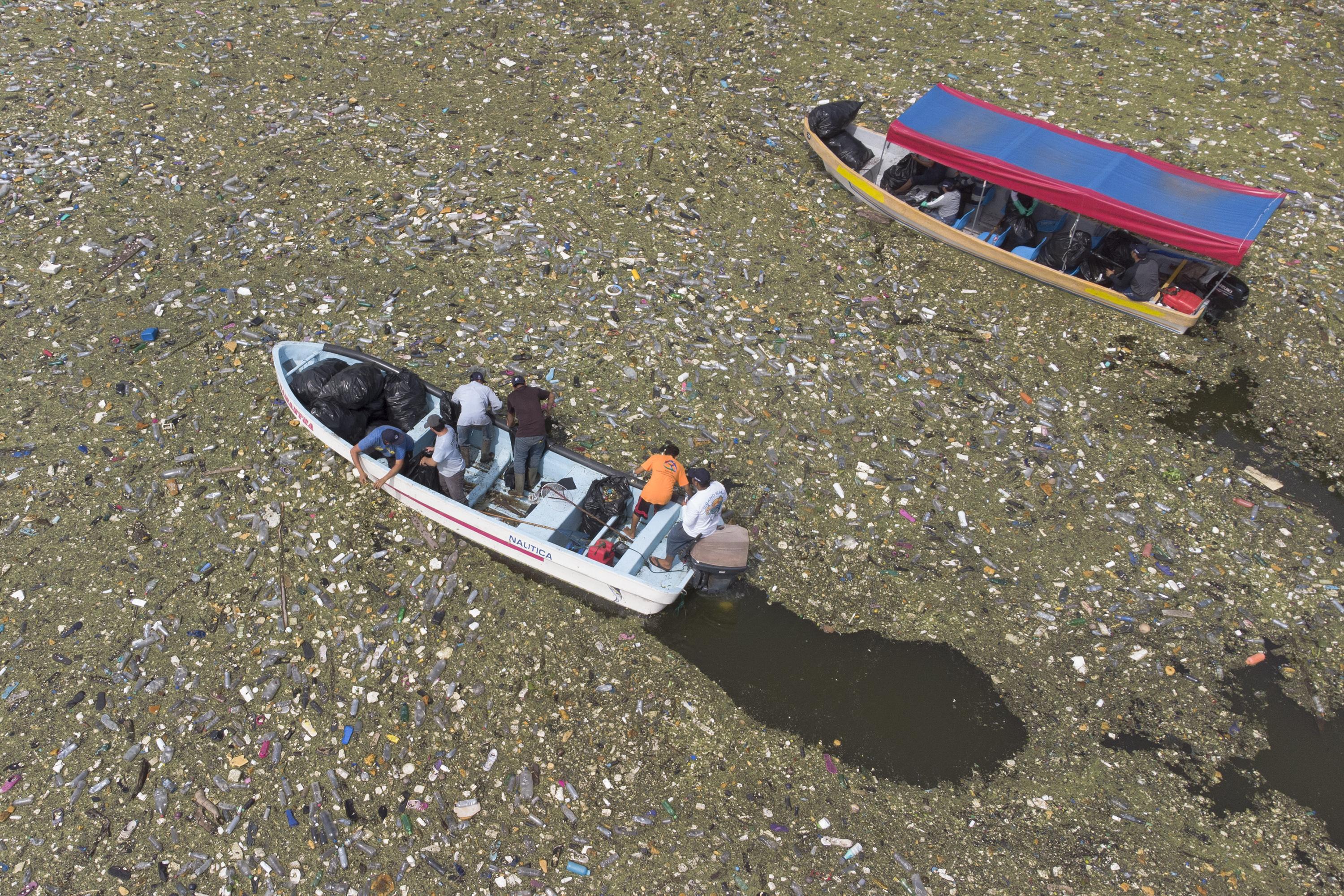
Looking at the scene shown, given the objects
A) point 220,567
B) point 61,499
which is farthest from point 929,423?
point 61,499

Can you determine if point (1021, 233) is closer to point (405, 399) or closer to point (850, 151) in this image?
point (850, 151)

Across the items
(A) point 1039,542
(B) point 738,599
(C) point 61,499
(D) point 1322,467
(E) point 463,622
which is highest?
(D) point 1322,467

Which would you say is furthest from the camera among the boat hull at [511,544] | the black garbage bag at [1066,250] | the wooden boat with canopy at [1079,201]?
the black garbage bag at [1066,250]

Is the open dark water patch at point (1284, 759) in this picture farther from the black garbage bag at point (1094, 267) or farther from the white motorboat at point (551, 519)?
the black garbage bag at point (1094, 267)

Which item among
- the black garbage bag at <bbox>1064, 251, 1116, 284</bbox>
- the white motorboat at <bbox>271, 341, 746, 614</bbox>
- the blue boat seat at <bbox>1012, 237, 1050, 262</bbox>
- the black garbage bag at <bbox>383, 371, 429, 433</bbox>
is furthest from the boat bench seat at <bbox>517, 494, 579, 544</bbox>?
the black garbage bag at <bbox>1064, 251, 1116, 284</bbox>

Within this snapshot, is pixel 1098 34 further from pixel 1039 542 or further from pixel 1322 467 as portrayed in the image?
pixel 1039 542

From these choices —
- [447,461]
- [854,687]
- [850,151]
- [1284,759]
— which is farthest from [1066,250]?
[447,461]

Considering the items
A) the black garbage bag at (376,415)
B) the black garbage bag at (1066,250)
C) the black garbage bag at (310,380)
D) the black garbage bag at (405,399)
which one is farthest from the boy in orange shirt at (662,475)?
the black garbage bag at (1066,250)
